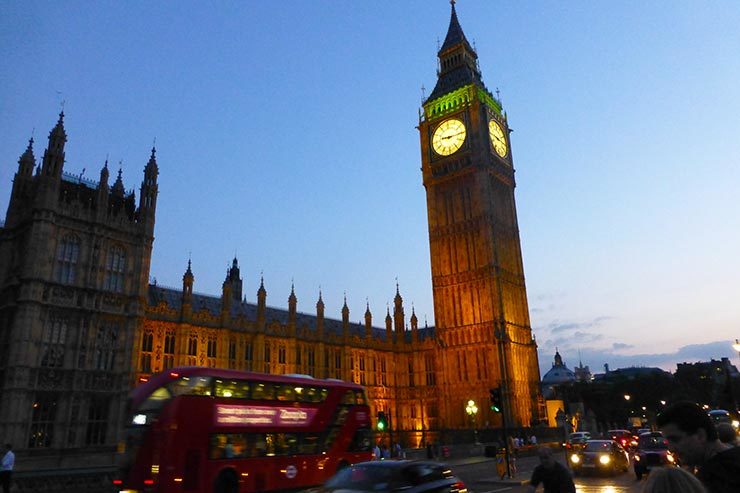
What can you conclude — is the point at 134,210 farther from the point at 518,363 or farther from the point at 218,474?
the point at 518,363

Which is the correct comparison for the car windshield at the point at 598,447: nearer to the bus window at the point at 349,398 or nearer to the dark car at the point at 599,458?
the dark car at the point at 599,458

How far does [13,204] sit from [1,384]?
14.4m

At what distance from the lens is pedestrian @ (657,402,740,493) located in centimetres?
391

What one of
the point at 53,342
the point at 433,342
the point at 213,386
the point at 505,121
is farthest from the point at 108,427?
the point at 505,121

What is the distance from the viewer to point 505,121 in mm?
77562

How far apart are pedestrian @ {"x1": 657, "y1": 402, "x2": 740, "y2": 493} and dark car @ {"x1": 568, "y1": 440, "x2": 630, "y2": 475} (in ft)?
80.9


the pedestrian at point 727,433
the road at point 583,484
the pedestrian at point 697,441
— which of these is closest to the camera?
the pedestrian at point 697,441

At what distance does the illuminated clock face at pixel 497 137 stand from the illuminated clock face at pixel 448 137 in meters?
3.98

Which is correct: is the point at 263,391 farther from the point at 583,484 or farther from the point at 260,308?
the point at 260,308

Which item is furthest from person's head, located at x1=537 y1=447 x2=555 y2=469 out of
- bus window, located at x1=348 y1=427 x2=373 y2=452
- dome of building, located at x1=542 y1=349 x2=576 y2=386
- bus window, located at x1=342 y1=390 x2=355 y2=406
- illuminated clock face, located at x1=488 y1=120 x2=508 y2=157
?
dome of building, located at x1=542 y1=349 x2=576 y2=386

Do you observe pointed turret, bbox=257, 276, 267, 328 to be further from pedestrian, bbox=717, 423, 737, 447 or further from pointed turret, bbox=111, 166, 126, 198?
pedestrian, bbox=717, 423, 737, 447

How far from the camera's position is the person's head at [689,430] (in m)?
4.35

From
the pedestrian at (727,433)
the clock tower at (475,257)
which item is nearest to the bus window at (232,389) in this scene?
the pedestrian at (727,433)

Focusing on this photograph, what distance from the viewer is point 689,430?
14.5 feet
